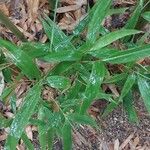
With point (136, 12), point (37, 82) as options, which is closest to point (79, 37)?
point (136, 12)

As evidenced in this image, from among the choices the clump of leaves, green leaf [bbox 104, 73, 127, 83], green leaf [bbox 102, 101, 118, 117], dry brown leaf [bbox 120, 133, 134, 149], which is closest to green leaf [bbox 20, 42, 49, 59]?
the clump of leaves

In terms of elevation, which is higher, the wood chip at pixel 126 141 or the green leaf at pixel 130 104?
the green leaf at pixel 130 104

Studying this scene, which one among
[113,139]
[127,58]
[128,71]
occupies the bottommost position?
[113,139]

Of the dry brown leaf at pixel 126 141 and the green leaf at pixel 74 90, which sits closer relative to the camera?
the green leaf at pixel 74 90

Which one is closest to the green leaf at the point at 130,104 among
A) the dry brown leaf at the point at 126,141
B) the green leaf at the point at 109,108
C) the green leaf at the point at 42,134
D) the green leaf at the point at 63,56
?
the green leaf at the point at 109,108

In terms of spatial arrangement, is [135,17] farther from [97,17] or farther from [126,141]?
[126,141]

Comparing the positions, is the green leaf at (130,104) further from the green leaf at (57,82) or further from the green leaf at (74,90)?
the green leaf at (57,82)

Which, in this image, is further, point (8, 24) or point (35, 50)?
point (8, 24)

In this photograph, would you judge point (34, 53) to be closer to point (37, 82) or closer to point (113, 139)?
point (37, 82)

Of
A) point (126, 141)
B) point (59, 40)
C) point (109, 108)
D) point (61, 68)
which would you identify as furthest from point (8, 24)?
point (126, 141)
